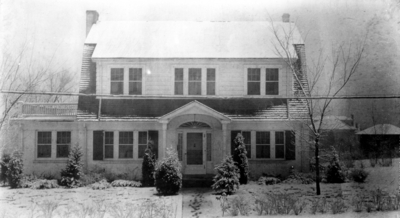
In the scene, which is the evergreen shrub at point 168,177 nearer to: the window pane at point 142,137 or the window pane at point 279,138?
the window pane at point 142,137

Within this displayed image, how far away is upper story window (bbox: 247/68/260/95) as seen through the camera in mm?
12039

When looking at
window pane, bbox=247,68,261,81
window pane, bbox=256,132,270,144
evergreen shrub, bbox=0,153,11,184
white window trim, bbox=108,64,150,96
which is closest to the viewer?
evergreen shrub, bbox=0,153,11,184

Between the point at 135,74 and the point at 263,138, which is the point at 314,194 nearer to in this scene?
the point at 263,138

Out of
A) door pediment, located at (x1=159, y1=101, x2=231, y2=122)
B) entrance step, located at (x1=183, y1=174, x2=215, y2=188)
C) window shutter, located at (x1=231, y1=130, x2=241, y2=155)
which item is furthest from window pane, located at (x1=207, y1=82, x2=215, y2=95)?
entrance step, located at (x1=183, y1=174, x2=215, y2=188)

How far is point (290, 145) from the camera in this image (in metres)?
11.7

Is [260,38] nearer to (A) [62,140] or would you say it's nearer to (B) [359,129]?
(B) [359,129]

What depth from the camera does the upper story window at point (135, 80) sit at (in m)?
11.9

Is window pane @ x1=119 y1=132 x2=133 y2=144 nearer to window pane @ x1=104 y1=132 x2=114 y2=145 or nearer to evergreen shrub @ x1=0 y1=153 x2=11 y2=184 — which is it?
window pane @ x1=104 y1=132 x2=114 y2=145

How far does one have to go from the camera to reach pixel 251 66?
12047mm

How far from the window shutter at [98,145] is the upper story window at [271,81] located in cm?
626

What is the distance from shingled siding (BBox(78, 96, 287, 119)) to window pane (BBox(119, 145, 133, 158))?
1.16 m

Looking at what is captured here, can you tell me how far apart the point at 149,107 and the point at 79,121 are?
2.56m

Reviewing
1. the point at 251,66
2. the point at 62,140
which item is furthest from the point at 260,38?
the point at 62,140

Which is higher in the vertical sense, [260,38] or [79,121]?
[260,38]
